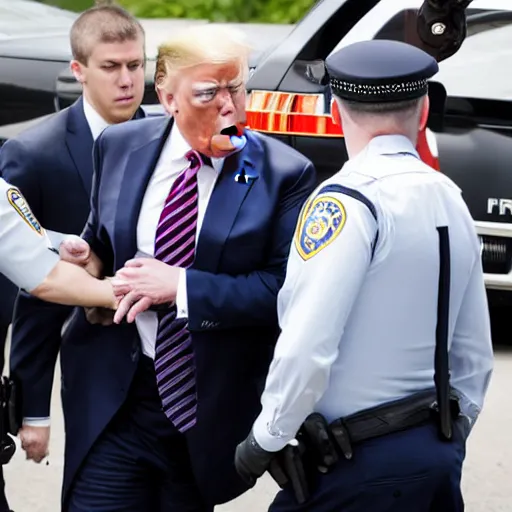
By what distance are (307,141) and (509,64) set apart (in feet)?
3.26

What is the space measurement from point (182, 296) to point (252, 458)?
0.47 m

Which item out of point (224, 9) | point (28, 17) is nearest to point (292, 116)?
point (28, 17)

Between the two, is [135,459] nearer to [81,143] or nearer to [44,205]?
[44,205]

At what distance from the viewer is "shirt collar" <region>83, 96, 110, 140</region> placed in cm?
384

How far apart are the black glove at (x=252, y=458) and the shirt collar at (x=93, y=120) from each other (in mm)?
1253

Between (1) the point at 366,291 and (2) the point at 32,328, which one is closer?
(1) the point at 366,291

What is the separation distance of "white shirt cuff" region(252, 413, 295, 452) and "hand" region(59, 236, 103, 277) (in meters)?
0.72

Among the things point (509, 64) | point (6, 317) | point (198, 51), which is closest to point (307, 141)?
point (509, 64)

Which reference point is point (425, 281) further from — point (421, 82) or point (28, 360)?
point (28, 360)

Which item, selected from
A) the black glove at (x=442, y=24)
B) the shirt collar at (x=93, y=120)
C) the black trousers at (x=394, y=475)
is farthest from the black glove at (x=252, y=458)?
the black glove at (x=442, y=24)

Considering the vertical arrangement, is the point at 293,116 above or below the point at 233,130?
below

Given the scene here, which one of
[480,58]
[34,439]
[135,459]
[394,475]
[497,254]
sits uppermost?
[394,475]

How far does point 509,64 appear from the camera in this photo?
6535 mm

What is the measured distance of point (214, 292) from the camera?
3172mm
